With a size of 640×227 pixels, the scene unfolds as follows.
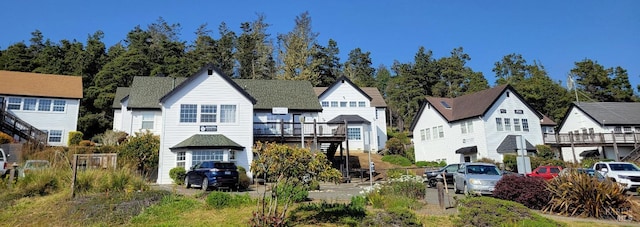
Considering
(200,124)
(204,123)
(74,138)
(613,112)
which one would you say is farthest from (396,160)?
(74,138)

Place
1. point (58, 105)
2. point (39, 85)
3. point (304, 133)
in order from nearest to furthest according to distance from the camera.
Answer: point (304, 133) < point (58, 105) < point (39, 85)

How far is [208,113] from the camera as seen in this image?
2591 centimetres

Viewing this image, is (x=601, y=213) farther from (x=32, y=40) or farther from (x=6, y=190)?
(x=32, y=40)

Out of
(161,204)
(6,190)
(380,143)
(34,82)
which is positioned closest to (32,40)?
(34,82)

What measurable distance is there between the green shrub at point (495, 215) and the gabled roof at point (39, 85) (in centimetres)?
3637

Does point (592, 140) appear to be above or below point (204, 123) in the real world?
below

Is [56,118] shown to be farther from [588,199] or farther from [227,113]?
[588,199]

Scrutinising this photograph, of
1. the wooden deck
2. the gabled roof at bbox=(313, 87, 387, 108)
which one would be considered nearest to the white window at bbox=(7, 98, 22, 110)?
the gabled roof at bbox=(313, 87, 387, 108)

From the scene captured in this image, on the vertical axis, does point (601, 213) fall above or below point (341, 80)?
below

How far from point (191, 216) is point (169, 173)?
14.0m

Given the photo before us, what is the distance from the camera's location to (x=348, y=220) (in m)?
9.96

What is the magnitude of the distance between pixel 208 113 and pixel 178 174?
4.70 metres

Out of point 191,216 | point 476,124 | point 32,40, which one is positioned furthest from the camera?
point 32,40

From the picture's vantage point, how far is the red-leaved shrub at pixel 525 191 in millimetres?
13195
